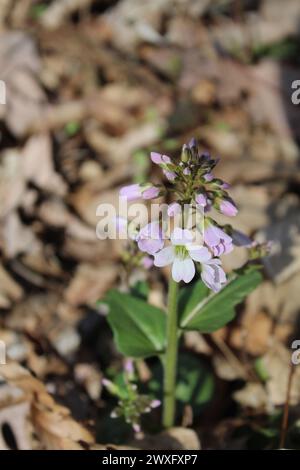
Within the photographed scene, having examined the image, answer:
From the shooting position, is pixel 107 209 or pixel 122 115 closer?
pixel 107 209

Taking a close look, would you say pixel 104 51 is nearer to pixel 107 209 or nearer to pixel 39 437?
pixel 107 209

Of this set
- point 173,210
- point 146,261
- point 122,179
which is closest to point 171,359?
point 146,261

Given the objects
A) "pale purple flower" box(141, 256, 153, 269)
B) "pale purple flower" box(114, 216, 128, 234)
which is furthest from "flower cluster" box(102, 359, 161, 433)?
"pale purple flower" box(114, 216, 128, 234)

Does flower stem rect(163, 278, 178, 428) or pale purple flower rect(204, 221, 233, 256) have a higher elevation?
pale purple flower rect(204, 221, 233, 256)

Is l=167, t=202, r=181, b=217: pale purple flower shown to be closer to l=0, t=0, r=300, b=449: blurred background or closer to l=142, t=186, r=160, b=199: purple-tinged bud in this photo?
l=142, t=186, r=160, b=199: purple-tinged bud

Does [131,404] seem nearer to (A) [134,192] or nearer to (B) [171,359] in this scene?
(B) [171,359]

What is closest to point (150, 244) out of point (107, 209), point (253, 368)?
point (253, 368)
